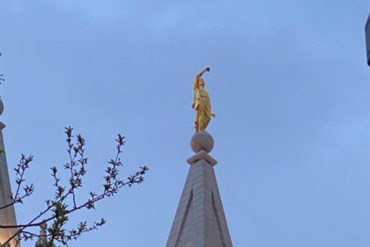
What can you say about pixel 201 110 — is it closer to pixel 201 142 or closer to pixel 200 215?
pixel 201 142

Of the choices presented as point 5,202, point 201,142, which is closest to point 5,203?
point 5,202

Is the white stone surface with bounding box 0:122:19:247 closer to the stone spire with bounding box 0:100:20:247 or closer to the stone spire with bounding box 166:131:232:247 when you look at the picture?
the stone spire with bounding box 0:100:20:247

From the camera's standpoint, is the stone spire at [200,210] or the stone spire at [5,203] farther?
the stone spire at [200,210]

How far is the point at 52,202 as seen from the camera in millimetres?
10250

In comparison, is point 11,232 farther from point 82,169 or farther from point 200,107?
point 82,169

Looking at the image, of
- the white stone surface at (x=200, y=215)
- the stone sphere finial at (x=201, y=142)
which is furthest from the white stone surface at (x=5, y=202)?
the stone sphere finial at (x=201, y=142)

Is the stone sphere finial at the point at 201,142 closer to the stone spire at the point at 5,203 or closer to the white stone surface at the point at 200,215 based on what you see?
the white stone surface at the point at 200,215

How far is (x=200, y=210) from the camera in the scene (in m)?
23.0

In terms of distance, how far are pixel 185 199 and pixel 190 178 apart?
0.89 m

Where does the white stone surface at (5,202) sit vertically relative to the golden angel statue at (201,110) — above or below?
below

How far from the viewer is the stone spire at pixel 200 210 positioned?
73.0 feet

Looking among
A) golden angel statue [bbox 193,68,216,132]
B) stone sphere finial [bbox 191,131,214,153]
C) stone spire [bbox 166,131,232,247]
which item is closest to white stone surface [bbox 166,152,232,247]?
stone spire [bbox 166,131,232,247]

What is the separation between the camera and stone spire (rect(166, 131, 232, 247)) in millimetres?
22245

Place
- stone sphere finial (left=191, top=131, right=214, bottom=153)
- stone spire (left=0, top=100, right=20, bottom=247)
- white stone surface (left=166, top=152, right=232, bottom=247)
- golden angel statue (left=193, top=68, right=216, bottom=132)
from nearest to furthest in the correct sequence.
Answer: stone spire (left=0, top=100, right=20, bottom=247) → white stone surface (left=166, top=152, right=232, bottom=247) → stone sphere finial (left=191, top=131, right=214, bottom=153) → golden angel statue (left=193, top=68, right=216, bottom=132)
